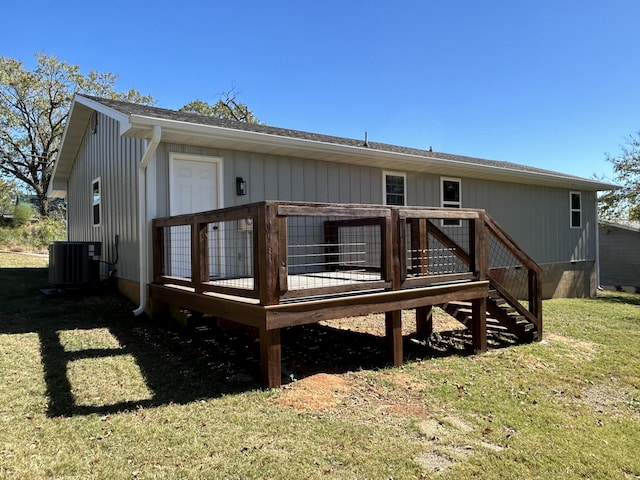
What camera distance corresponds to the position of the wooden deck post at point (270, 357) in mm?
4059

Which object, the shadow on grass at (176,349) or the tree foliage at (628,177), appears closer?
the shadow on grass at (176,349)

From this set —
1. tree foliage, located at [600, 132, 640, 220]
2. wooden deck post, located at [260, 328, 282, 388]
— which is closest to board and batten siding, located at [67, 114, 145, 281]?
wooden deck post, located at [260, 328, 282, 388]

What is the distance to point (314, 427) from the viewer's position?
10.8ft

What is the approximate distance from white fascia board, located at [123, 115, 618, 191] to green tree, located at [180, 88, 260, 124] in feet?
63.9

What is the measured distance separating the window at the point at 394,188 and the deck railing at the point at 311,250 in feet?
3.67

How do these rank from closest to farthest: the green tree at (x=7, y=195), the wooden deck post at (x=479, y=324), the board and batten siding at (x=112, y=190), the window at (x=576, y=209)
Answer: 1. the wooden deck post at (x=479, y=324)
2. the board and batten siding at (x=112, y=190)
3. the window at (x=576, y=209)
4. the green tree at (x=7, y=195)

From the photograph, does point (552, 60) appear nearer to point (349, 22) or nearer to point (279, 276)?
point (349, 22)

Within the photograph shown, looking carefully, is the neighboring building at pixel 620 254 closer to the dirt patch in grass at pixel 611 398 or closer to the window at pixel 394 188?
the window at pixel 394 188

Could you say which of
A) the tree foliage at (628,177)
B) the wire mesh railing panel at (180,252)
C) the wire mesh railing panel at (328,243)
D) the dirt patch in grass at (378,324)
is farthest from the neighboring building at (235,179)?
the tree foliage at (628,177)

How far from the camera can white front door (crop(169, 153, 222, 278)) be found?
6.70 m

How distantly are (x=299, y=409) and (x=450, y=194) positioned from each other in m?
8.17

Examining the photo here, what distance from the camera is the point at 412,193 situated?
9.75 metres

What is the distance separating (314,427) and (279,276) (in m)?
1.37

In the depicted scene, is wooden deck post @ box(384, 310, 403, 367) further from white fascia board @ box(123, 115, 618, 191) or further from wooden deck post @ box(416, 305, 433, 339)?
white fascia board @ box(123, 115, 618, 191)
